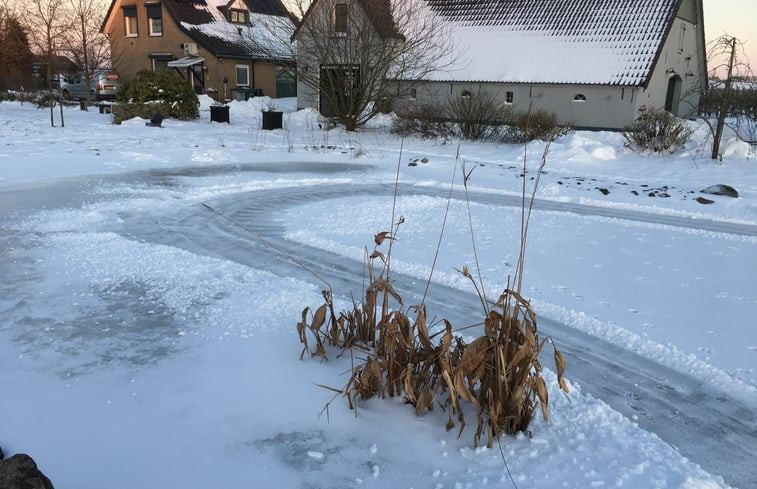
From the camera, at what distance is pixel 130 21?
34719 millimetres

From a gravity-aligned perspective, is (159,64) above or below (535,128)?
above

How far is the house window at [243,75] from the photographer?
3294 cm

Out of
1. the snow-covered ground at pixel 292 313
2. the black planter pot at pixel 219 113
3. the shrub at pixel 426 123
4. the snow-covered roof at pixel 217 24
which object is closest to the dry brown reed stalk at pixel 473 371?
the snow-covered ground at pixel 292 313

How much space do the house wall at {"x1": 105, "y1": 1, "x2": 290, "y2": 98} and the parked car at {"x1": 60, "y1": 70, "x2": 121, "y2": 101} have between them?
3.95ft

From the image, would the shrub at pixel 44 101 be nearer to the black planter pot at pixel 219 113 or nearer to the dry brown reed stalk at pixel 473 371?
the black planter pot at pixel 219 113

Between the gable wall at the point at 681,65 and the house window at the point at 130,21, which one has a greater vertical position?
the house window at the point at 130,21

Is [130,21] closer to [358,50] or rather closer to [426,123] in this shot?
[358,50]

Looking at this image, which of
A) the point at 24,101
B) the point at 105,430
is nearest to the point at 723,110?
the point at 105,430

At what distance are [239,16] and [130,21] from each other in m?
6.31

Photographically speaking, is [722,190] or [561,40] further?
[561,40]

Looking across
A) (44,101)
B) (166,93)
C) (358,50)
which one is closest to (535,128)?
(358,50)

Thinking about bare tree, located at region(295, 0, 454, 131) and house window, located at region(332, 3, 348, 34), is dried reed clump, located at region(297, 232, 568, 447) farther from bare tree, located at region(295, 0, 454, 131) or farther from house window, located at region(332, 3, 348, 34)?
house window, located at region(332, 3, 348, 34)

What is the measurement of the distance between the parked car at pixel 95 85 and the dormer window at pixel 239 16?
25.4 feet

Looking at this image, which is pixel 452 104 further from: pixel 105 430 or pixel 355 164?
pixel 105 430
